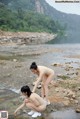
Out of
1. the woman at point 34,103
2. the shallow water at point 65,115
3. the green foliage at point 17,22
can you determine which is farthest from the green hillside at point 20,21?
the woman at point 34,103

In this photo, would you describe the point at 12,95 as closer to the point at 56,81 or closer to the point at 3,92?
the point at 3,92

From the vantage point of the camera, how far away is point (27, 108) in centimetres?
1136

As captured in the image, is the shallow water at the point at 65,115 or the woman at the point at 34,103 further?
the shallow water at the point at 65,115

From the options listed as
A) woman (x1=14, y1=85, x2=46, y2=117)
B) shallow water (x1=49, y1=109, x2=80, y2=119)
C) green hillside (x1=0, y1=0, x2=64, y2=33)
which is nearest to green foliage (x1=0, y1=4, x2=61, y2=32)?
green hillside (x1=0, y1=0, x2=64, y2=33)

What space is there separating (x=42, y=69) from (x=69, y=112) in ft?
5.49

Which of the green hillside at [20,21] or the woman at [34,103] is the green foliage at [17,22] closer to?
the green hillside at [20,21]

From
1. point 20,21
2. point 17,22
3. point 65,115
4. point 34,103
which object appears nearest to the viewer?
point 34,103

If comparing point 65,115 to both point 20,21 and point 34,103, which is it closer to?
point 34,103

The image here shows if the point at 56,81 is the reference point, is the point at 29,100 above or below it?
above

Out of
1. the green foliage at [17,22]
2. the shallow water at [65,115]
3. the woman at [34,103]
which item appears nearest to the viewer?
the woman at [34,103]

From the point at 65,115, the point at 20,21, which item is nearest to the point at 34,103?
the point at 65,115

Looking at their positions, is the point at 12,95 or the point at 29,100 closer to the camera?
the point at 29,100

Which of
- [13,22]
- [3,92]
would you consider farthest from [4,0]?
[3,92]

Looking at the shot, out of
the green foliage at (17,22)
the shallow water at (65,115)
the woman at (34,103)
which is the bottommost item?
the green foliage at (17,22)
